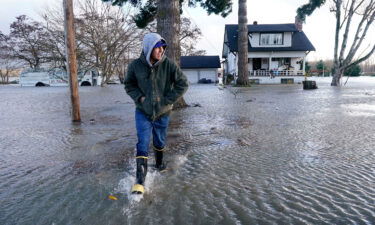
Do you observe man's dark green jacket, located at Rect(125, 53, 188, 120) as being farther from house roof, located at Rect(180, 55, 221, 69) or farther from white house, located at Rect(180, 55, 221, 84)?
white house, located at Rect(180, 55, 221, 84)

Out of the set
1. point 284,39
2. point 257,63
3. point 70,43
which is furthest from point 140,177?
point 257,63

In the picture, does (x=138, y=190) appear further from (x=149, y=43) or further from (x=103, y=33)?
(x=103, y=33)

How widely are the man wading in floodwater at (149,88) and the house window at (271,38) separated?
110ft

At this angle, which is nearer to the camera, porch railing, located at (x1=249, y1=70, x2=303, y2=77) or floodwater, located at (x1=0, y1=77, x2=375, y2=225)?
floodwater, located at (x1=0, y1=77, x2=375, y2=225)

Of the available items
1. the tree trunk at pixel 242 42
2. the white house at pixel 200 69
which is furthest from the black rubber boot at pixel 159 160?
the white house at pixel 200 69

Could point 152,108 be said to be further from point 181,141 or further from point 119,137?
point 119,137

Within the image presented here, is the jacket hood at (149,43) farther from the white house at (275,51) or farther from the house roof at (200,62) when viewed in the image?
the house roof at (200,62)

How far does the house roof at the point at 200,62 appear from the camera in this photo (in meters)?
44.6

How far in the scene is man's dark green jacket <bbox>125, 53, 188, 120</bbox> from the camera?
121 inches

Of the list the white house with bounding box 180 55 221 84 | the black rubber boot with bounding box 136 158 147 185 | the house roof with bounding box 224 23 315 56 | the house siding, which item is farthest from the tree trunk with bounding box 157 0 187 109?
the white house with bounding box 180 55 221 84

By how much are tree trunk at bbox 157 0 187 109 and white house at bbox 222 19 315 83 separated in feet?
79.3

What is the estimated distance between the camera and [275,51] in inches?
1323

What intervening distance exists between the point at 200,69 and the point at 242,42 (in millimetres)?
22736

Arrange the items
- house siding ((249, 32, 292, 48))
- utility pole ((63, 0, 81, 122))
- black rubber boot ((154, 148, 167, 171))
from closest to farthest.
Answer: black rubber boot ((154, 148, 167, 171))
utility pole ((63, 0, 81, 122))
house siding ((249, 32, 292, 48))
